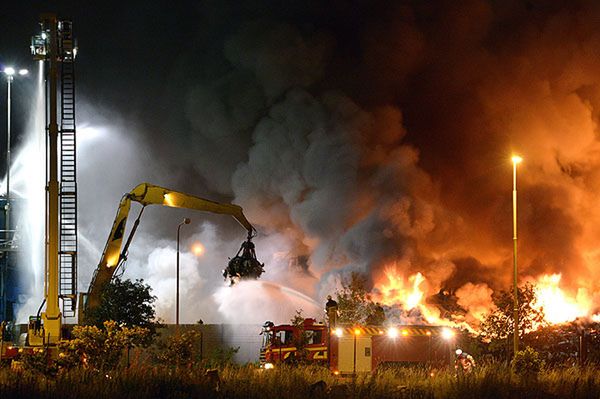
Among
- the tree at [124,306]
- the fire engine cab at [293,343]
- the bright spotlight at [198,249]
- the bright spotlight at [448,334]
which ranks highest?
the bright spotlight at [198,249]

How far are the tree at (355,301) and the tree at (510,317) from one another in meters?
5.80

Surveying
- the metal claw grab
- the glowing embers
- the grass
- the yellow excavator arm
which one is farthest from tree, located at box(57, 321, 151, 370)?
the metal claw grab

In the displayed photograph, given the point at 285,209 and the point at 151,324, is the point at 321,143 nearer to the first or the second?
the point at 285,209

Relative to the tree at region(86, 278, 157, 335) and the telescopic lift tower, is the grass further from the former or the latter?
the tree at region(86, 278, 157, 335)

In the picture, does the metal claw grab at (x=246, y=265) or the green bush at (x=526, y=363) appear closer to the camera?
the green bush at (x=526, y=363)

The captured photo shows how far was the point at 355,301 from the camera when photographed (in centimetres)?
4141

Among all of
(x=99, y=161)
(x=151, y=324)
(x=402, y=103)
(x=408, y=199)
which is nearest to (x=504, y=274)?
(x=408, y=199)

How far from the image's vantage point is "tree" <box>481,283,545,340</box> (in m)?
35.0

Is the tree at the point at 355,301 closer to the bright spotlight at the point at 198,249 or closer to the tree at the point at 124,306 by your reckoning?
the tree at the point at 124,306

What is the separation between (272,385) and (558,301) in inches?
1104

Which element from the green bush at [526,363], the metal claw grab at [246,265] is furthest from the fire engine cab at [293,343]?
the metal claw grab at [246,265]

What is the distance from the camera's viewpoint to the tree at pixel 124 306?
107 ft

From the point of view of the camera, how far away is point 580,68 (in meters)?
48.8

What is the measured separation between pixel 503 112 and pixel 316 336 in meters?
24.4
